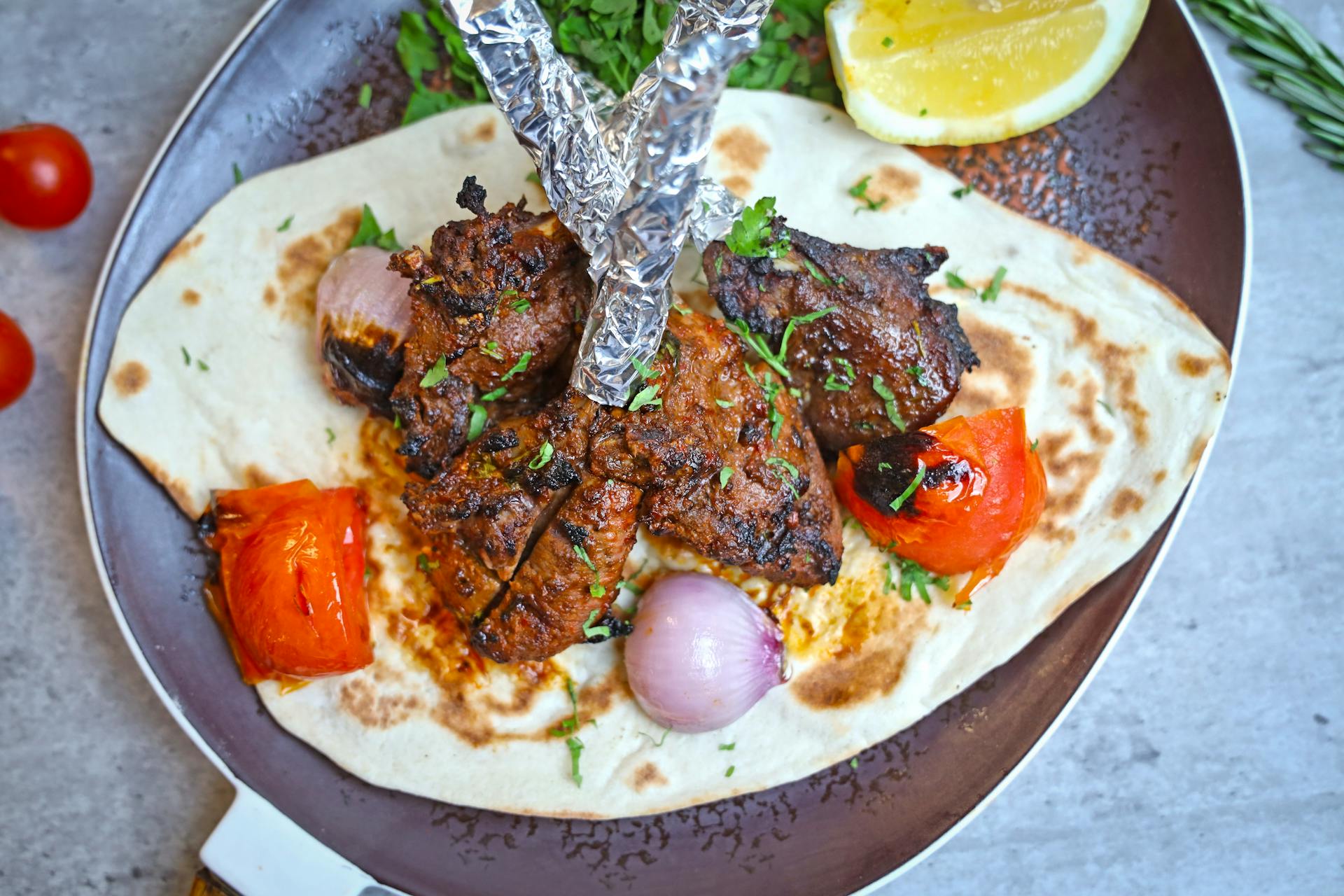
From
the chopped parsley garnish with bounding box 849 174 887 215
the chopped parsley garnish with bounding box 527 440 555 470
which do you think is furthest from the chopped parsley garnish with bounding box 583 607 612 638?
the chopped parsley garnish with bounding box 849 174 887 215

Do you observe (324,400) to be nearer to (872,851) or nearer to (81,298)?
(81,298)

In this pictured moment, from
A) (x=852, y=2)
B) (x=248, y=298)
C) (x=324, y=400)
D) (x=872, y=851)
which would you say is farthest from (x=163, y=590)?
(x=852, y=2)

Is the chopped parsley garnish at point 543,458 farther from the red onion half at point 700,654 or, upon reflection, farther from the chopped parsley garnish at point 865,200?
the chopped parsley garnish at point 865,200

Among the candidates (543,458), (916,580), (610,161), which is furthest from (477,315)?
(916,580)

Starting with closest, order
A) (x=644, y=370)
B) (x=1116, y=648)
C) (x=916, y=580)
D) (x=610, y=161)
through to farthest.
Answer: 1. (x=610, y=161)
2. (x=644, y=370)
3. (x=916, y=580)
4. (x=1116, y=648)

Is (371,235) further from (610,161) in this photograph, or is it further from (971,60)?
(971,60)

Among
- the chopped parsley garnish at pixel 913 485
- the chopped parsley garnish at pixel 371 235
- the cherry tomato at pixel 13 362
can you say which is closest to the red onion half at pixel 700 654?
the chopped parsley garnish at pixel 913 485
